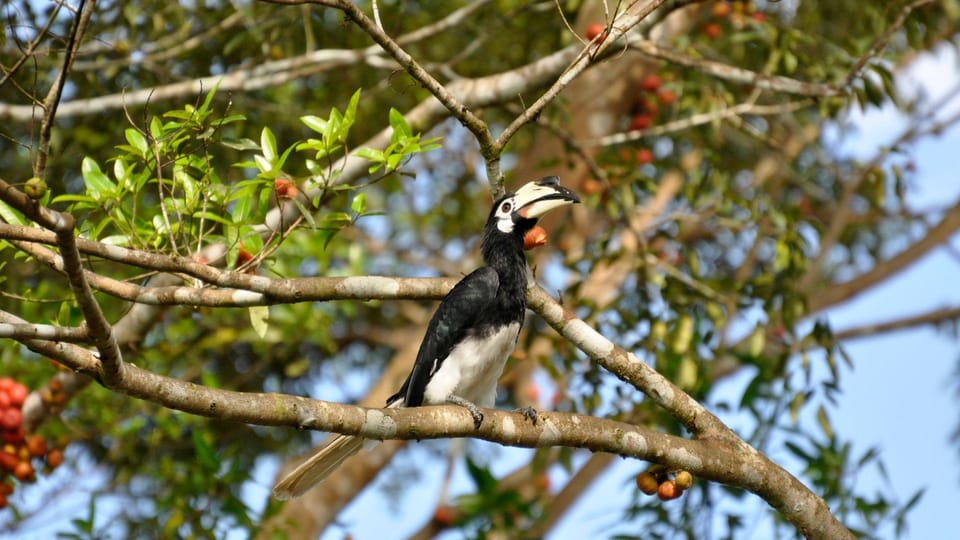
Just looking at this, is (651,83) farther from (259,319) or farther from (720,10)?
(259,319)

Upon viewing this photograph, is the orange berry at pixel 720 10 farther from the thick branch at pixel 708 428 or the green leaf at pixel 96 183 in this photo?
the green leaf at pixel 96 183

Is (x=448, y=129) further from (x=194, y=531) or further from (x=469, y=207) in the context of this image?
(x=194, y=531)

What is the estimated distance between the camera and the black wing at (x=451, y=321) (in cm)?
374

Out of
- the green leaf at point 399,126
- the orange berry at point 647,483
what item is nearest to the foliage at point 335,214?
the green leaf at point 399,126

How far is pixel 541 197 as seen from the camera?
3.79 m

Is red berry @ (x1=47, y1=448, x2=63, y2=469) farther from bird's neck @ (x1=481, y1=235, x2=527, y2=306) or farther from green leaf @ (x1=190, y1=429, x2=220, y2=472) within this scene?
bird's neck @ (x1=481, y1=235, x2=527, y2=306)

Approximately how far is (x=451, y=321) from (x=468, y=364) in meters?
0.16

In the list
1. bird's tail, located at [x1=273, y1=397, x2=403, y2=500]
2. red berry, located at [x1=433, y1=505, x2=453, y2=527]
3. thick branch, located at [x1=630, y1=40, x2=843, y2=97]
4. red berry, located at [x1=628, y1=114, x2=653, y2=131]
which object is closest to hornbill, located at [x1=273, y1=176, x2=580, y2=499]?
bird's tail, located at [x1=273, y1=397, x2=403, y2=500]

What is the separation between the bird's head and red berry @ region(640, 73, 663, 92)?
281cm

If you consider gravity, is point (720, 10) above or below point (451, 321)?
above

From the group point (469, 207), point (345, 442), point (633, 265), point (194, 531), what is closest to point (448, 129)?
point (469, 207)

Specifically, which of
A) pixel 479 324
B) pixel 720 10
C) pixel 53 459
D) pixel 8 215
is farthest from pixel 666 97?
pixel 8 215

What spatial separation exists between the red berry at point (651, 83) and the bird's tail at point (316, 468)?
375 cm

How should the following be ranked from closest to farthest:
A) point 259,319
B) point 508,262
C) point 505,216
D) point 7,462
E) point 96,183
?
point 96,183
point 259,319
point 508,262
point 505,216
point 7,462
